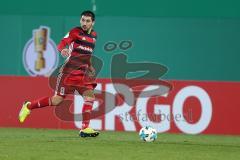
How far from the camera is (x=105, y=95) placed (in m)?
14.5

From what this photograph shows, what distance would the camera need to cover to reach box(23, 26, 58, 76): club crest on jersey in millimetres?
18578

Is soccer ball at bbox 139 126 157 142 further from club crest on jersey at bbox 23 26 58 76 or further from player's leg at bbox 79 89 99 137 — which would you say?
club crest on jersey at bbox 23 26 58 76

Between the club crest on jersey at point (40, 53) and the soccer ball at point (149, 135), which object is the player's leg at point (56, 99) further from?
the club crest on jersey at point (40, 53)

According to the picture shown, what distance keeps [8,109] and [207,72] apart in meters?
5.70

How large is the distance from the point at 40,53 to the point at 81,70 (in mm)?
7028

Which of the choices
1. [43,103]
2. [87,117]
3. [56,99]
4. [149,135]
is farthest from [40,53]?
[149,135]

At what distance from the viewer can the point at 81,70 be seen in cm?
1186

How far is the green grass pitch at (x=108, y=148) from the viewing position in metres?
9.10

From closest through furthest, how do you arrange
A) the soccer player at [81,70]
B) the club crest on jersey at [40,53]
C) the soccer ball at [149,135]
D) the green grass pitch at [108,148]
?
the green grass pitch at [108,148] < the soccer ball at [149,135] < the soccer player at [81,70] < the club crest on jersey at [40,53]

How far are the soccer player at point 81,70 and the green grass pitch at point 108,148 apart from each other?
0.52 metres

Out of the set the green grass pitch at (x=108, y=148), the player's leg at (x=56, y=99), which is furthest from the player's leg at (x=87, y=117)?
the player's leg at (x=56, y=99)

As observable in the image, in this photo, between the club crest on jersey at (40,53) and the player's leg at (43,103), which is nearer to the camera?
the player's leg at (43,103)

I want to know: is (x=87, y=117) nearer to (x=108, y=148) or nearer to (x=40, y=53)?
(x=108, y=148)

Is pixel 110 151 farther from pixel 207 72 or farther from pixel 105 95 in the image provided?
pixel 207 72
